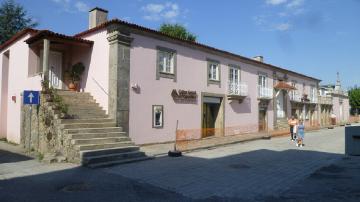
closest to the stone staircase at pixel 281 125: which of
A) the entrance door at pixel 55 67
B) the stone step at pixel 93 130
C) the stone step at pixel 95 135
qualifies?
the stone step at pixel 93 130

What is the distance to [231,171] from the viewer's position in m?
10.2

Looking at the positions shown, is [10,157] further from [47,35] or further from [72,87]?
[47,35]

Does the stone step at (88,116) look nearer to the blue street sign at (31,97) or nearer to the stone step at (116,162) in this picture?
the blue street sign at (31,97)

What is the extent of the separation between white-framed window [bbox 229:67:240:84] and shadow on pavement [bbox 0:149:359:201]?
1094 centimetres

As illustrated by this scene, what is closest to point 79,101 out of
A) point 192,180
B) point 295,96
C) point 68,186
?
point 68,186

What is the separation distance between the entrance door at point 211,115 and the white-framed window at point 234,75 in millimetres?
2093

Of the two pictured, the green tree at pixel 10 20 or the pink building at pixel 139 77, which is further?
the green tree at pixel 10 20

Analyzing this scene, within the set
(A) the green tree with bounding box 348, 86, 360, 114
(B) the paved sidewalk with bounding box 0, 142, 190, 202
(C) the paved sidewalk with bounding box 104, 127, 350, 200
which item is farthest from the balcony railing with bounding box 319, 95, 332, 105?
(B) the paved sidewalk with bounding box 0, 142, 190, 202

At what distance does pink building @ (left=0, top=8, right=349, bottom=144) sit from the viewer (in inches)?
599

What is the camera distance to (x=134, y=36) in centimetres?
1586

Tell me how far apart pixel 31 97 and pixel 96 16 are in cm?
645

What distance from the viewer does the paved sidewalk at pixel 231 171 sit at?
780 cm

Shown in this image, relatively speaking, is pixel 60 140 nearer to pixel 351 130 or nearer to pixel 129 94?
pixel 129 94

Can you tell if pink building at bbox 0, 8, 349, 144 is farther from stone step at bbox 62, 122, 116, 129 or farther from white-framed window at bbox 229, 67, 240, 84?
stone step at bbox 62, 122, 116, 129
